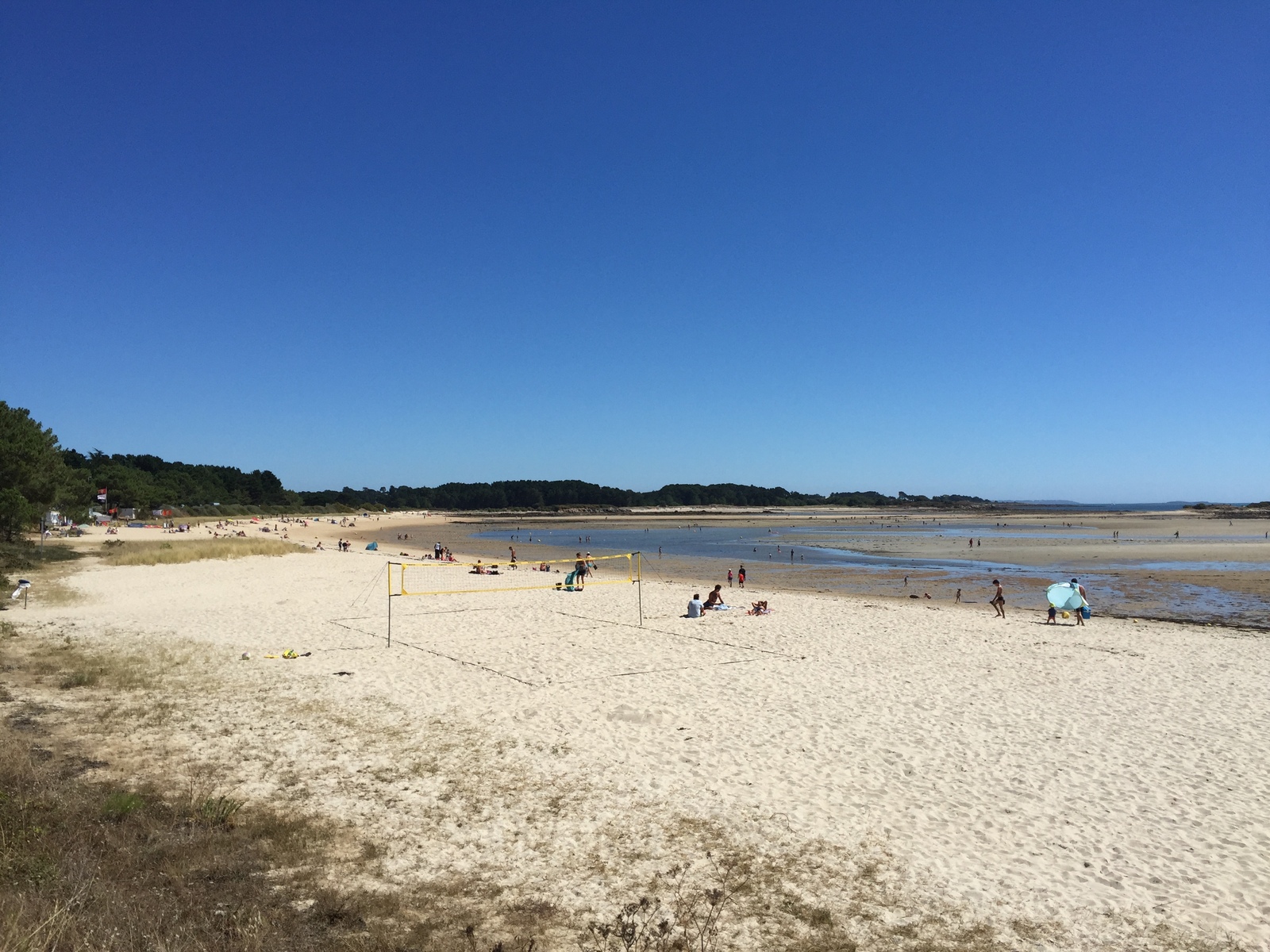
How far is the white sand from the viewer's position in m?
5.66

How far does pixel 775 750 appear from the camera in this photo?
8.20 metres

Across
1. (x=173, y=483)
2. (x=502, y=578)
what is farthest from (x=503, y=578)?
(x=173, y=483)

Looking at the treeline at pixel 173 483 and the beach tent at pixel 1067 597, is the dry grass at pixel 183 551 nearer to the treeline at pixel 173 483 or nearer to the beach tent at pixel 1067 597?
the treeline at pixel 173 483

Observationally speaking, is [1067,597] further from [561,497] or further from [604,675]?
[561,497]

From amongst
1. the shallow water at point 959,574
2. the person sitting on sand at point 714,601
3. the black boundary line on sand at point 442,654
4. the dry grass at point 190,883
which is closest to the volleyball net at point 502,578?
the person sitting on sand at point 714,601

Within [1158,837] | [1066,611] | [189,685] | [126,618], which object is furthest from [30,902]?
[1066,611]

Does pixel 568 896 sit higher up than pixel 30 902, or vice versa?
pixel 30 902

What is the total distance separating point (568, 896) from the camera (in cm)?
509

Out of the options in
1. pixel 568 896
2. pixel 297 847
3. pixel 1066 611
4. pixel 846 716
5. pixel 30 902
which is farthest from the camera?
pixel 1066 611

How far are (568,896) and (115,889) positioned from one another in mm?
2860

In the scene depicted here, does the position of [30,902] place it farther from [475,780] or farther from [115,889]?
[475,780]

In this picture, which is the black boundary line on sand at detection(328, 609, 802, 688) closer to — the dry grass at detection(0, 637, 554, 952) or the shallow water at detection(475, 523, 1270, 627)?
the dry grass at detection(0, 637, 554, 952)

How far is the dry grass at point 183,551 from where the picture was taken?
29.5 metres

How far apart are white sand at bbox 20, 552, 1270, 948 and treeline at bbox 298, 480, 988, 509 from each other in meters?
151
